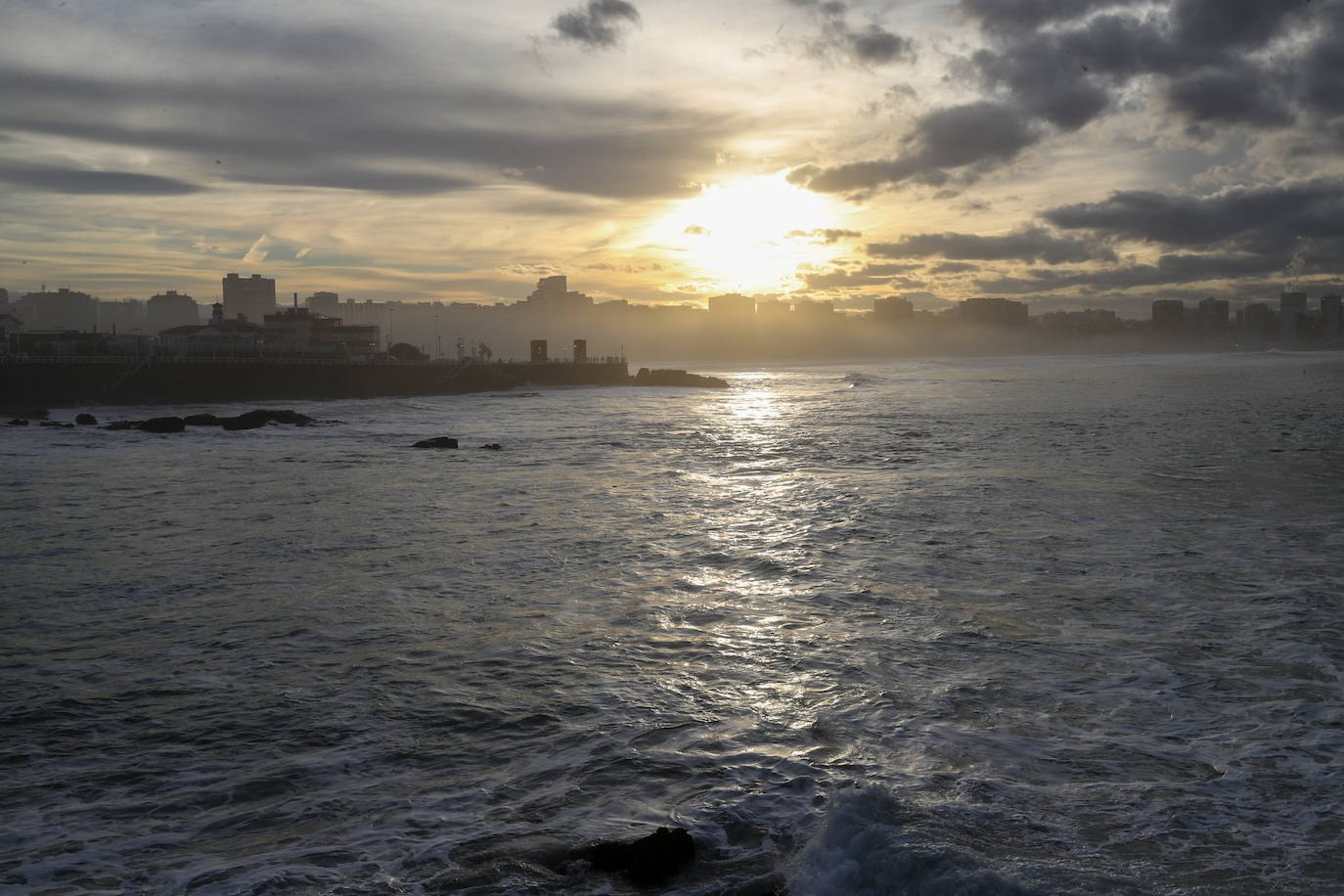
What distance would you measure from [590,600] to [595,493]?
12746mm

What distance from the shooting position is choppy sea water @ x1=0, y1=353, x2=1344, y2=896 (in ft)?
21.6

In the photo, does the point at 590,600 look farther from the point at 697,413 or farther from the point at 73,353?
the point at 73,353

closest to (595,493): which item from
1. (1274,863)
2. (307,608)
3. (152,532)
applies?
(152,532)

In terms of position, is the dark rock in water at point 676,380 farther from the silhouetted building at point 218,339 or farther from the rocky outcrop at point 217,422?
the rocky outcrop at point 217,422

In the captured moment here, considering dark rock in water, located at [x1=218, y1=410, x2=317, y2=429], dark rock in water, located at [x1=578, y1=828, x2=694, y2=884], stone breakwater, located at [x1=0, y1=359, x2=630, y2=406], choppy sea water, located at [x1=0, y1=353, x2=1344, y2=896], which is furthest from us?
stone breakwater, located at [x1=0, y1=359, x2=630, y2=406]

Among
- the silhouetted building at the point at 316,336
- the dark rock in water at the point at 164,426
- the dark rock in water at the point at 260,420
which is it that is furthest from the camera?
the silhouetted building at the point at 316,336

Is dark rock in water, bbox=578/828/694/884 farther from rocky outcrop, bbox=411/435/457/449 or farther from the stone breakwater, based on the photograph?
the stone breakwater

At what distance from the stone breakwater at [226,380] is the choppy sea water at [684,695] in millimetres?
71091

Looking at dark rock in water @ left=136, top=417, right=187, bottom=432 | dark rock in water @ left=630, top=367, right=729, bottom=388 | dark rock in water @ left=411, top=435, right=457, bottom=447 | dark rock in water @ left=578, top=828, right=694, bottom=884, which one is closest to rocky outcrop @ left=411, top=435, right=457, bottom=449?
dark rock in water @ left=411, top=435, right=457, bottom=447

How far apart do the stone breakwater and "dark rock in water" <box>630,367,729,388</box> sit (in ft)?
105

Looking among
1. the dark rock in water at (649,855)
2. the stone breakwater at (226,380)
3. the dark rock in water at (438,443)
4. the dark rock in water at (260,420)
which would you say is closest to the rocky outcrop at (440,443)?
the dark rock in water at (438,443)

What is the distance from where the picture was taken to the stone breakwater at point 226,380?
80688 millimetres

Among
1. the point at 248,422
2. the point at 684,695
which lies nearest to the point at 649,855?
the point at 684,695

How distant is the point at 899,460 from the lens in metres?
35.3
